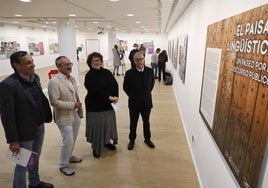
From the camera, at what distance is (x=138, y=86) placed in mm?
3117

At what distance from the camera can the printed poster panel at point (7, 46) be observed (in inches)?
430

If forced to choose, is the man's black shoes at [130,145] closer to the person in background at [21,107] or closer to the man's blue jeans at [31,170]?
the man's blue jeans at [31,170]

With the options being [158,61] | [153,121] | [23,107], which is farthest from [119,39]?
[23,107]

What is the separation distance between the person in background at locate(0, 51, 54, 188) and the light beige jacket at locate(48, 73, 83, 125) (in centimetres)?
20

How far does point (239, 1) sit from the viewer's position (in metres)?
1.59

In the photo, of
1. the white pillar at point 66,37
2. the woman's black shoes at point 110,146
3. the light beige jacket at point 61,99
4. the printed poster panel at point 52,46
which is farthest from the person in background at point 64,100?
the printed poster panel at point 52,46

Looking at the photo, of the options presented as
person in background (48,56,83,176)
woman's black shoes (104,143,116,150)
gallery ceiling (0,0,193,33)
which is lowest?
woman's black shoes (104,143,116,150)

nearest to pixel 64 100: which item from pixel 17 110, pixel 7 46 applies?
pixel 17 110

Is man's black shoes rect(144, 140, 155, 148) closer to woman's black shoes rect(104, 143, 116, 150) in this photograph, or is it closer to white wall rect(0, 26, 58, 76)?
woman's black shoes rect(104, 143, 116, 150)

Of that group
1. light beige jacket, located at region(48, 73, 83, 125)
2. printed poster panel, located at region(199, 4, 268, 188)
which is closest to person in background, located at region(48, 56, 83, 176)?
light beige jacket, located at region(48, 73, 83, 125)

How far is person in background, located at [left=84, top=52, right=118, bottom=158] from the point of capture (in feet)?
9.16

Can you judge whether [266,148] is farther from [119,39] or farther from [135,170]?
[119,39]

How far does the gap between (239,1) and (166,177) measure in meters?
2.20

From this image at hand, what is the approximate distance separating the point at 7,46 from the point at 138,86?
11101mm
